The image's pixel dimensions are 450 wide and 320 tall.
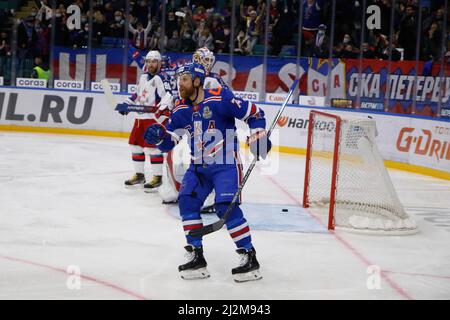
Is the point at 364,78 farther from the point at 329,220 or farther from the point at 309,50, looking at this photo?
the point at 329,220

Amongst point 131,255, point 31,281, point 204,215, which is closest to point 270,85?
point 204,215

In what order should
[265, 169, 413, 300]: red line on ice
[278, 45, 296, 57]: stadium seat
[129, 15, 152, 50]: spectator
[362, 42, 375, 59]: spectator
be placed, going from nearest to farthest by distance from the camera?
[265, 169, 413, 300]: red line on ice, [362, 42, 375, 59]: spectator, [278, 45, 296, 57]: stadium seat, [129, 15, 152, 50]: spectator

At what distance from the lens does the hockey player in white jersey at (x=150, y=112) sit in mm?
8109

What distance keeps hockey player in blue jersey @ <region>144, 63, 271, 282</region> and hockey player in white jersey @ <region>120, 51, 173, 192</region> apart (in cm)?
296

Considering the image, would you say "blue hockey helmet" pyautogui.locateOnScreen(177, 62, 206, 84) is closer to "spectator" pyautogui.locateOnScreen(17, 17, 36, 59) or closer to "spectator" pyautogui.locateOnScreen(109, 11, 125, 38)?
"spectator" pyautogui.locateOnScreen(109, 11, 125, 38)

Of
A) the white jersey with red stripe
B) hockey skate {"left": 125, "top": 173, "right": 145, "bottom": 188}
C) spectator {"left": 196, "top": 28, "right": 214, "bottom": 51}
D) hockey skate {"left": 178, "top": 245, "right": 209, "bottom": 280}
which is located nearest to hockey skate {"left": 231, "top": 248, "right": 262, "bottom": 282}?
hockey skate {"left": 178, "top": 245, "right": 209, "bottom": 280}

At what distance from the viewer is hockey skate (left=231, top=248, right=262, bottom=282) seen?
194 inches

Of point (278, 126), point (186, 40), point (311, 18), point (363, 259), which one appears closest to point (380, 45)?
point (311, 18)

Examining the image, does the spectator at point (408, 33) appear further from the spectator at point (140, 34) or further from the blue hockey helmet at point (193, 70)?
the blue hockey helmet at point (193, 70)

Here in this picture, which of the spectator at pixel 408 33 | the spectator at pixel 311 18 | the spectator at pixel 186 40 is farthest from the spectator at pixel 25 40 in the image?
the spectator at pixel 408 33

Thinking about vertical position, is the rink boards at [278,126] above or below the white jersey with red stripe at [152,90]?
below

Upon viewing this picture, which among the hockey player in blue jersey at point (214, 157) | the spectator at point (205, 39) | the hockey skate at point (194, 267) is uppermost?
the spectator at point (205, 39)

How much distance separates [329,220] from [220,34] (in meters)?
Answer: 6.61

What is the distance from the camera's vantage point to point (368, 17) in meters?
11.8
